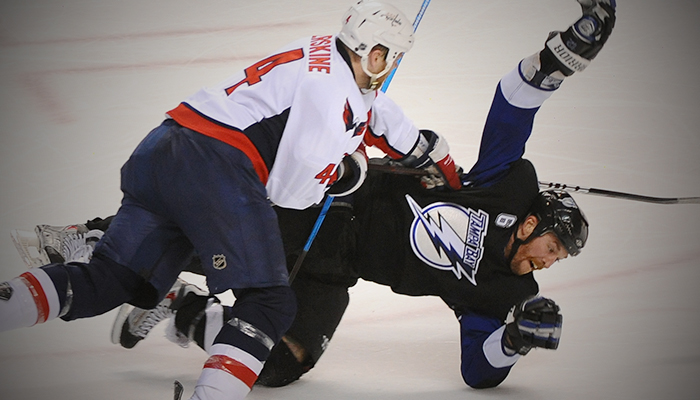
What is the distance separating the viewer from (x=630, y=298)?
315cm

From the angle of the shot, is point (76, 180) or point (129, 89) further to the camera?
point (129, 89)

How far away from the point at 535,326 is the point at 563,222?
0.44 m

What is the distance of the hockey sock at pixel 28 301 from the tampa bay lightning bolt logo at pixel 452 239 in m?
1.25

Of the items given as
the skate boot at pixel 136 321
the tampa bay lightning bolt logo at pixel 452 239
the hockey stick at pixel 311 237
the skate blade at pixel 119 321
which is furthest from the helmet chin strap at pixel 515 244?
the skate blade at pixel 119 321

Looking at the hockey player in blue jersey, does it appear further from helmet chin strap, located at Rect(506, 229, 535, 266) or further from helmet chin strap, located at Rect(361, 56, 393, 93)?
helmet chin strap, located at Rect(361, 56, 393, 93)

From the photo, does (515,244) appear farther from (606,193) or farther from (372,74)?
(372,74)

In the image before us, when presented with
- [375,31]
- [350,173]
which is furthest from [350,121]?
[350,173]

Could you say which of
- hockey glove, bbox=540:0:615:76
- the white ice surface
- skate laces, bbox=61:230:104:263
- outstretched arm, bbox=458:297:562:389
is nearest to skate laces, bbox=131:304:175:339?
the white ice surface

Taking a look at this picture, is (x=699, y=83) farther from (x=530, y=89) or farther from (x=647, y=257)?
(x=530, y=89)

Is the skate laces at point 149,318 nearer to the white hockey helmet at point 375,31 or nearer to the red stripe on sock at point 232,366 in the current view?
the red stripe on sock at point 232,366

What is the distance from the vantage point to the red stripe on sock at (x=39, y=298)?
180 cm

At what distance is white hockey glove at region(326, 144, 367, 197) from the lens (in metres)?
2.34

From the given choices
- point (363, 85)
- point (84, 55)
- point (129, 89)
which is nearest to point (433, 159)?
point (363, 85)

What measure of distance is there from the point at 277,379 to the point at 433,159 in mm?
945
